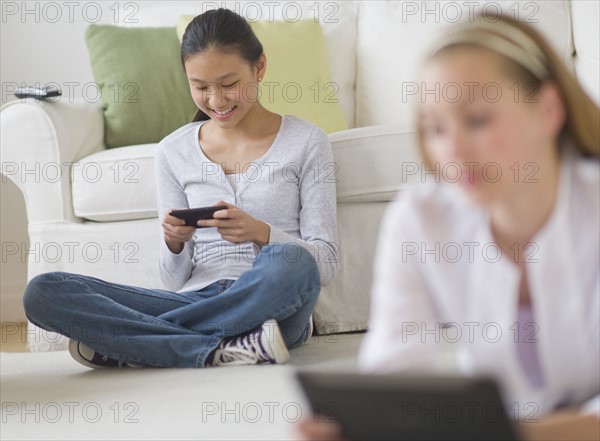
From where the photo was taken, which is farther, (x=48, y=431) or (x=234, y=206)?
(x=234, y=206)

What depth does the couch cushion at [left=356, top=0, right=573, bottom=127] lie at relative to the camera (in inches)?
117

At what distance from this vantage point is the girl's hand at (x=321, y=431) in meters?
0.86

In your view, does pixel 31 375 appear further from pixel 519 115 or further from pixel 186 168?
pixel 519 115

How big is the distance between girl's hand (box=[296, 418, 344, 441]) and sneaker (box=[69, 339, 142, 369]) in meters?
1.34

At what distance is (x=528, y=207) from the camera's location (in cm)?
94

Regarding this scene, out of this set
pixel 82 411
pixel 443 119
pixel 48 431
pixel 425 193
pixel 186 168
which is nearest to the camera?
pixel 443 119

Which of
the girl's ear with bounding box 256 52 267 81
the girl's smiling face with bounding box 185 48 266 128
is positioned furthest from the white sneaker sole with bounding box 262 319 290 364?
the girl's ear with bounding box 256 52 267 81

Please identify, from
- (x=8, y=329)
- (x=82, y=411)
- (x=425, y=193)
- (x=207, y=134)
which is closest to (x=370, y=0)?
(x=207, y=134)

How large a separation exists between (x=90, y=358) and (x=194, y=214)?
1.33 ft

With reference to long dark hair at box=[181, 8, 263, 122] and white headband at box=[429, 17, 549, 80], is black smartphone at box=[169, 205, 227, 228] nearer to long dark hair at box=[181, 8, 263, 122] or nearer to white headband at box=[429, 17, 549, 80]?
long dark hair at box=[181, 8, 263, 122]

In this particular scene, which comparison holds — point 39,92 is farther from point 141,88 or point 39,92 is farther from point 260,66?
point 260,66

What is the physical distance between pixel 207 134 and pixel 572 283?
146 cm

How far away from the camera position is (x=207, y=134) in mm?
2291

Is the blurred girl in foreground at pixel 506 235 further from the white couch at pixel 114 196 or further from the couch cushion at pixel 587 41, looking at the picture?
the couch cushion at pixel 587 41
